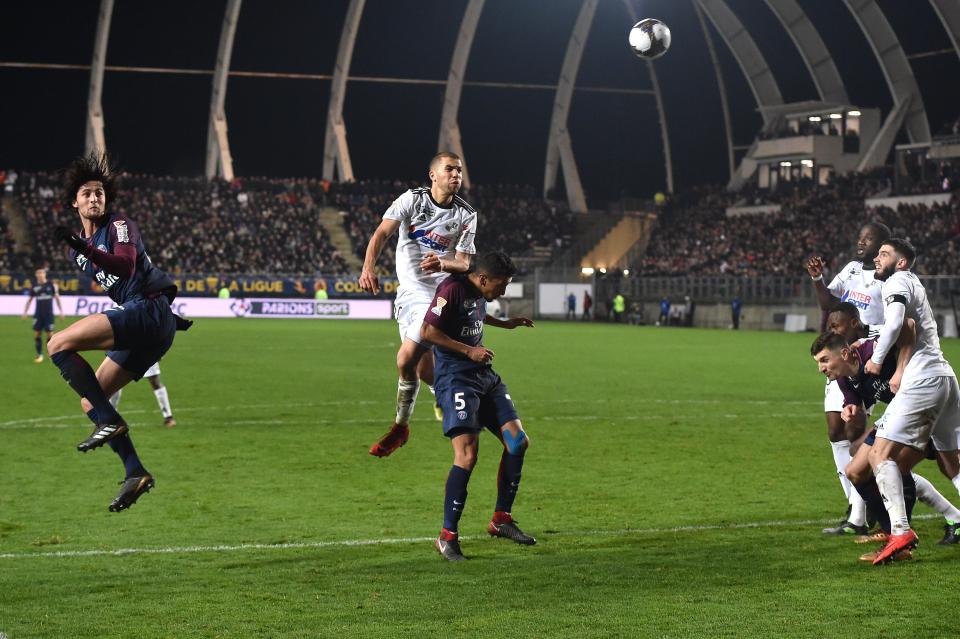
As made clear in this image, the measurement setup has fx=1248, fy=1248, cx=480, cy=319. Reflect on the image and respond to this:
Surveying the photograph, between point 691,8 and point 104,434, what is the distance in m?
66.0

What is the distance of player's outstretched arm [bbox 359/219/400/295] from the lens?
31.1ft

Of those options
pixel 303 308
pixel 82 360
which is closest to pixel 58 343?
pixel 82 360

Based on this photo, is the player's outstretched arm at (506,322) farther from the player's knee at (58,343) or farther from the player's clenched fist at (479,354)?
the player's knee at (58,343)

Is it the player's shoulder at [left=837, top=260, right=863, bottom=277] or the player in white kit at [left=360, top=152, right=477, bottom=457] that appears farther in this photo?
the player's shoulder at [left=837, top=260, right=863, bottom=277]

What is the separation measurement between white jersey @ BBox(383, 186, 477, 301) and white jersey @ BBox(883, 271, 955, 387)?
3514mm

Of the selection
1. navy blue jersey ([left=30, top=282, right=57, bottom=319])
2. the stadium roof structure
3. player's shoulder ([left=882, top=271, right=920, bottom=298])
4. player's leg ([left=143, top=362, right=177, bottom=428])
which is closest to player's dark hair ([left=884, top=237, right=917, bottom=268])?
player's shoulder ([left=882, top=271, right=920, bottom=298])

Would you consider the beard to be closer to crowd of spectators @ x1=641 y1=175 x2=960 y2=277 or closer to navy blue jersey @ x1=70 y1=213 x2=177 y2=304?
navy blue jersey @ x1=70 y1=213 x2=177 y2=304

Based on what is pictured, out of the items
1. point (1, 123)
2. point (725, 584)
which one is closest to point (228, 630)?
point (725, 584)

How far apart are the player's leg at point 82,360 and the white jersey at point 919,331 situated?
200 inches

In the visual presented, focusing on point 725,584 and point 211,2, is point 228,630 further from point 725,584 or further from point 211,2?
point 211,2

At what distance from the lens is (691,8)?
229 ft

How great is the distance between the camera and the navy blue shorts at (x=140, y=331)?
8.20 m

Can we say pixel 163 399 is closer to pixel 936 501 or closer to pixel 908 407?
pixel 936 501

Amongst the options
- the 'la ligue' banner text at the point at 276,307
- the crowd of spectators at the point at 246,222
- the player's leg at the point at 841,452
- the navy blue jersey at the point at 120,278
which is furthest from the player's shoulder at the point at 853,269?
the crowd of spectators at the point at 246,222
